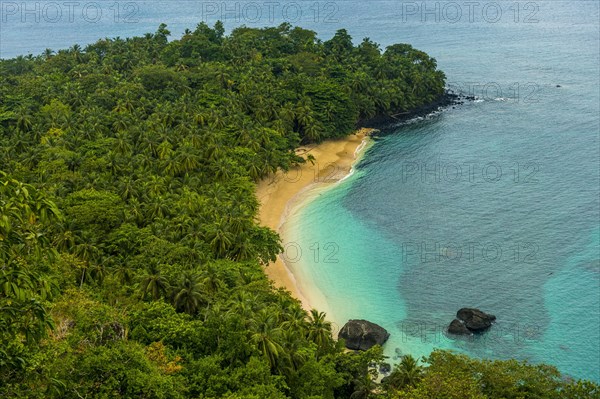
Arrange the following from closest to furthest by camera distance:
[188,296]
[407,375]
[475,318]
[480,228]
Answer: [407,375] → [188,296] → [475,318] → [480,228]

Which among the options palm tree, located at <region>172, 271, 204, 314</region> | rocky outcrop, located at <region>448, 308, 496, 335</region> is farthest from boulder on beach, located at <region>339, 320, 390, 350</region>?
palm tree, located at <region>172, 271, 204, 314</region>

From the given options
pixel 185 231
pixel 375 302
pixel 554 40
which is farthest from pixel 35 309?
pixel 554 40

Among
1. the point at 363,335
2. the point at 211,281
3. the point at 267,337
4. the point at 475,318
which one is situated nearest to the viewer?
the point at 267,337

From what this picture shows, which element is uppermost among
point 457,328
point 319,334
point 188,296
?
point 188,296

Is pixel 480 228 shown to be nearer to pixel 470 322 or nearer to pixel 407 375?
pixel 470 322

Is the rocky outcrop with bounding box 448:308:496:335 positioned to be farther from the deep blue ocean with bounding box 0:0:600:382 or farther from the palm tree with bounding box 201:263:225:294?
the palm tree with bounding box 201:263:225:294

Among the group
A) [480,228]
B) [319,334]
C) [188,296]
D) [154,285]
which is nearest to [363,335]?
[319,334]
